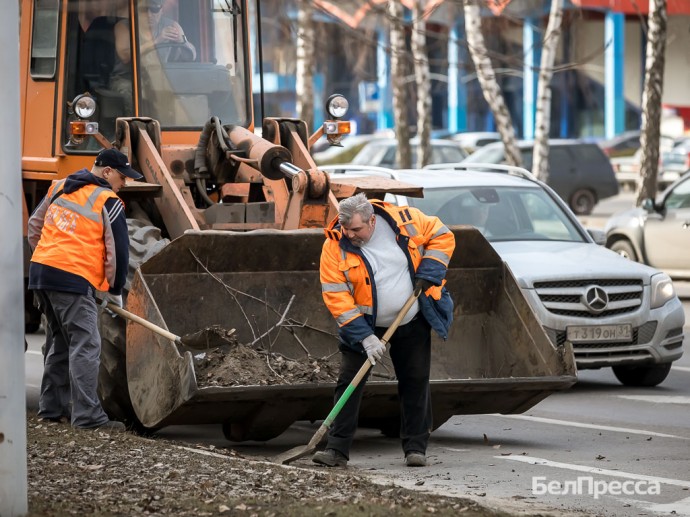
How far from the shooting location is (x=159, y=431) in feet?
32.7

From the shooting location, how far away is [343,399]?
27.2 ft

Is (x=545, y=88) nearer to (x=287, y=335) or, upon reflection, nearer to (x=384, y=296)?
(x=287, y=335)

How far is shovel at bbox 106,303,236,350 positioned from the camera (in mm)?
8711

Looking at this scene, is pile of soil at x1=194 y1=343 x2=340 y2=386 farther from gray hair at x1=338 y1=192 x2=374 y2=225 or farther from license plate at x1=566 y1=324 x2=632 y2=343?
license plate at x1=566 y1=324 x2=632 y2=343

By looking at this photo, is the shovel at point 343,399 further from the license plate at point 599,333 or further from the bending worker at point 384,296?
the license plate at point 599,333

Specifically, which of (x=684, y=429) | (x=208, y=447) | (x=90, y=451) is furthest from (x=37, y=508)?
(x=684, y=429)

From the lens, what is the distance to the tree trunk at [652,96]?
23.2m

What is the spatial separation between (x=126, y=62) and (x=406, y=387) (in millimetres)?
3936

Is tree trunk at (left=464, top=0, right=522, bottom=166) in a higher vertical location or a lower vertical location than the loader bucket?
higher

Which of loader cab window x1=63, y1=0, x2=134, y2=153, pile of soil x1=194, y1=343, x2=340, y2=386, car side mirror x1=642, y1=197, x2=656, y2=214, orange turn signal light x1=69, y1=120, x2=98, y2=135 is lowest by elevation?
pile of soil x1=194, y1=343, x2=340, y2=386

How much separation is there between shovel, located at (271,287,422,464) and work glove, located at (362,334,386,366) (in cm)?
5

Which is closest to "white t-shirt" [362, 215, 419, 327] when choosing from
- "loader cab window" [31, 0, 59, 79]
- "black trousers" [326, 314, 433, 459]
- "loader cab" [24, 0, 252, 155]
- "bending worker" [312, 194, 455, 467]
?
"bending worker" [312, 194, 455, 467]

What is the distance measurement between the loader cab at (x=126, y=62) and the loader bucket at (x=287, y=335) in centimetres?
190

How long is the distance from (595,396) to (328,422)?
389cm
